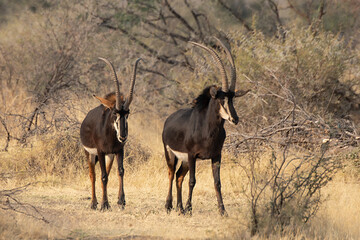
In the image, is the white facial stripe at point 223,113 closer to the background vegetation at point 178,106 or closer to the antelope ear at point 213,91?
the antelope ear at point 213,91

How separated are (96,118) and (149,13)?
9.65 metres

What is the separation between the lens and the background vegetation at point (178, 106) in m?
6.49

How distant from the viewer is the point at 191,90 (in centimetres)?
1413

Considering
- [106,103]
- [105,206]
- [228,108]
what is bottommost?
[105,206]

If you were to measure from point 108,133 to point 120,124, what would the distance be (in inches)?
18.6

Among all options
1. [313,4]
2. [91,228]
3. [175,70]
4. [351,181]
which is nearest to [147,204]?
[91,228]

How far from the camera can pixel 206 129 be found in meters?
7.45

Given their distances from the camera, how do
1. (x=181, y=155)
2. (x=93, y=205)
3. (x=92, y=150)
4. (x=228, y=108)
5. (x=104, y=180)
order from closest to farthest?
(x=228, y=108)
(x=181, y=155)
(x=104, y=180)
(x=93, y=205)
(x=92, y=150)

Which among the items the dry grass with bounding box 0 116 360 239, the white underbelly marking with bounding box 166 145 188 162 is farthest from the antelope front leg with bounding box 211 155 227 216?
the white underbelly marking with bounding box 166 145 188 162


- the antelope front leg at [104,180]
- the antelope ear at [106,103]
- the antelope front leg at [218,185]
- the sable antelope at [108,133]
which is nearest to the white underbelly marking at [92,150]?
the sable antelope at [108,133]

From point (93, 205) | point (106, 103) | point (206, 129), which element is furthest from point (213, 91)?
point (93, 205)

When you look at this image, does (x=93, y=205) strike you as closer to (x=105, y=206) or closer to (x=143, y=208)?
(x=105, y=206)

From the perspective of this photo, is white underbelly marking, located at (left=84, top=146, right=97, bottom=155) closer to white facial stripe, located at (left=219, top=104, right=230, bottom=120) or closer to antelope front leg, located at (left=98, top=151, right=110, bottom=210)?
antelope front leg, located at (left=98, top=151, right=110, bottom=210)

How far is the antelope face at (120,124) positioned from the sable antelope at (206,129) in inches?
28.9
